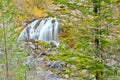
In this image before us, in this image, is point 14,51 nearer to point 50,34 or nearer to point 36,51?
point 36,51

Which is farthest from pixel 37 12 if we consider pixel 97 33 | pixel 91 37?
pixel 97 33

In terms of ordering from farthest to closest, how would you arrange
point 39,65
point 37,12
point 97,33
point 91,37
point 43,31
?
point 37,12
point 43,31
point 39,65
point 91,37
point 97,33

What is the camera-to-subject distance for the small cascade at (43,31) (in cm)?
2412

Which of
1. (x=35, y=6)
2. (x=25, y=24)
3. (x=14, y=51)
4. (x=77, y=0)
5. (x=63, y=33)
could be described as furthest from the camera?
(x=35, y=6)

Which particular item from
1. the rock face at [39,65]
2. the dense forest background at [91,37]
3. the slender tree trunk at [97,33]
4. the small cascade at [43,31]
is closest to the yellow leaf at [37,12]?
the small cascade at [43,31]

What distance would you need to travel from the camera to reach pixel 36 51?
2195 centimetres

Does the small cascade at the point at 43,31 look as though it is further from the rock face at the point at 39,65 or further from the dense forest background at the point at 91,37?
the dense forest background at the point at 91,37

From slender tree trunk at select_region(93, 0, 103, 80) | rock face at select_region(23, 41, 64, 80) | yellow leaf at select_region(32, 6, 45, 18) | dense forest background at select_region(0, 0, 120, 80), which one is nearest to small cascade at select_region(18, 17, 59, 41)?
rock face at select_region(23, 41, 64, 80)

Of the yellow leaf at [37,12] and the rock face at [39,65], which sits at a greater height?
the yellow leaf at [37,12]

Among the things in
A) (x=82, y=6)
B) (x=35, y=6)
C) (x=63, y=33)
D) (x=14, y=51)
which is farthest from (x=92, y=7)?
(x=35, y=6)

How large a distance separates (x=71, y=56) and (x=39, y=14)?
20175mm

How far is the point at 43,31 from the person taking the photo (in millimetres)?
24469

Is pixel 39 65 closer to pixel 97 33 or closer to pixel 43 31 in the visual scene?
pixel 43 31

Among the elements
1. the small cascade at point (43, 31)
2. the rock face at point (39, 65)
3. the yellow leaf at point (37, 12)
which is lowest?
the rock face at point (39, 65)
